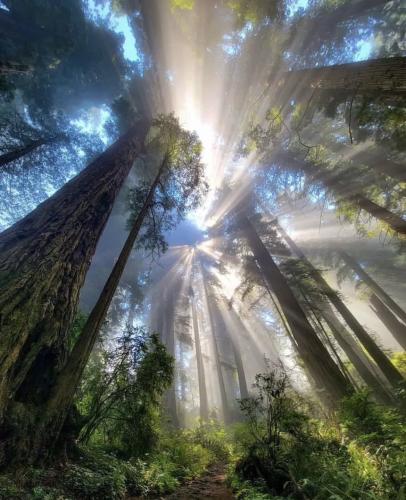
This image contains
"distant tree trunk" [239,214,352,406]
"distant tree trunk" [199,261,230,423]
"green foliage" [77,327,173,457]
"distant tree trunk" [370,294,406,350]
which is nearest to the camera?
"green foliage" [77,327,173,457]

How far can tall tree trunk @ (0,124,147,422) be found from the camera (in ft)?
10.3

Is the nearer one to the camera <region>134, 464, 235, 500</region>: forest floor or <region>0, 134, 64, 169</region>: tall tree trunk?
<region>134, 464, 235, 500</region>: forest floor

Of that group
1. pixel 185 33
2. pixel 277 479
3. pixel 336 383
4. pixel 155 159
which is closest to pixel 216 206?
pixel 155 159

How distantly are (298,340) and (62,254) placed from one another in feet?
24.3

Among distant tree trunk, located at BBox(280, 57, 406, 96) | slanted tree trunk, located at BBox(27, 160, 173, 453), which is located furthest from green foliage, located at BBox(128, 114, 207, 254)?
slanted tree trunk, located at BBox(27, 160, 173, 453)

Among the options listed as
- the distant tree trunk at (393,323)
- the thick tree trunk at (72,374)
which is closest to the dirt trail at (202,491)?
the thick tree trunk at (72,374)

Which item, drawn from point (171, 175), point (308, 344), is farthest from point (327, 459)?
point (171, 175)

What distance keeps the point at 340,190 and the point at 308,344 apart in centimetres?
723

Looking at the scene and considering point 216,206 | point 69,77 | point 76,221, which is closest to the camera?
point 76,221

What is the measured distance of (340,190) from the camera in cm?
1159

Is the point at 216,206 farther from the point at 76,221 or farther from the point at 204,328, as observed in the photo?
the point at 204,328

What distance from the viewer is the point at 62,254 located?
444 centimetres

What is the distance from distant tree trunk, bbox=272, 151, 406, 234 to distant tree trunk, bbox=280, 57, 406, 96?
4.33m

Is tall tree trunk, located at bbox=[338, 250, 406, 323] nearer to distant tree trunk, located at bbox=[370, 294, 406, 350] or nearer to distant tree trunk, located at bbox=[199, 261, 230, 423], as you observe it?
distant tree trunk, located at bbox=[370, 294, 406, 350]
